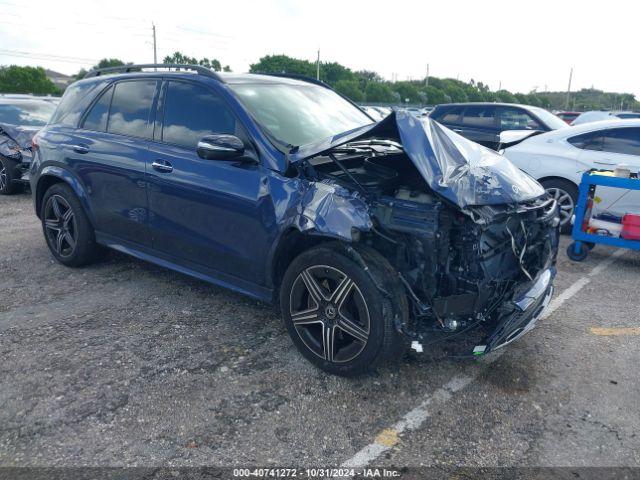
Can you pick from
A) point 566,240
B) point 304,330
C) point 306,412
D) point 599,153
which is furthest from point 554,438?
point 599,153

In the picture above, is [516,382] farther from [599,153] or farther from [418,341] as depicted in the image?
[599,153]

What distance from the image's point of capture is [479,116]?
34.4 ft

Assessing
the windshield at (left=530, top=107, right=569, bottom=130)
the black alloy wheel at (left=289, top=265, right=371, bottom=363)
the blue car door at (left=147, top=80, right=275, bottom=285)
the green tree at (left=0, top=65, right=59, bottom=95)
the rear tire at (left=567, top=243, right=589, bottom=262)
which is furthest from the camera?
the green tree at (left=0, top=65, right=59, bottom=95)

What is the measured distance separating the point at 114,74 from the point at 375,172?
303 centimetres

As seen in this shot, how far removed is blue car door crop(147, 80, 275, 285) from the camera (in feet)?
11.6

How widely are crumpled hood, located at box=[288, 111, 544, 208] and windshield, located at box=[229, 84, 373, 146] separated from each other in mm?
304

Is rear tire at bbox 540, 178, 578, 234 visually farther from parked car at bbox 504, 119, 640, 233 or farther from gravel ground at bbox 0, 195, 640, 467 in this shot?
gravel ground at bbox 0, 195, 640, 467

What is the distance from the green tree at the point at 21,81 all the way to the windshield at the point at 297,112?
4263 centimetres

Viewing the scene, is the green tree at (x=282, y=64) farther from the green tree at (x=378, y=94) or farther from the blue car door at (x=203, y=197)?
the blue car door at (x=203, y=197)

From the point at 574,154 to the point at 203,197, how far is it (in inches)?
205

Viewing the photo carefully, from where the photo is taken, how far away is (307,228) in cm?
317

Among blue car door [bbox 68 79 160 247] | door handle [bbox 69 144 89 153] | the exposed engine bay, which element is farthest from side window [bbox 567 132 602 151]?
A: door handle [bbox 69 144 89 153]

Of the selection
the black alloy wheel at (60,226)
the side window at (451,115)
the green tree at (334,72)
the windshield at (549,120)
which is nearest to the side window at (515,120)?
the windshield at (549,120)

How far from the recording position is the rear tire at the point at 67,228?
4.93 metres
